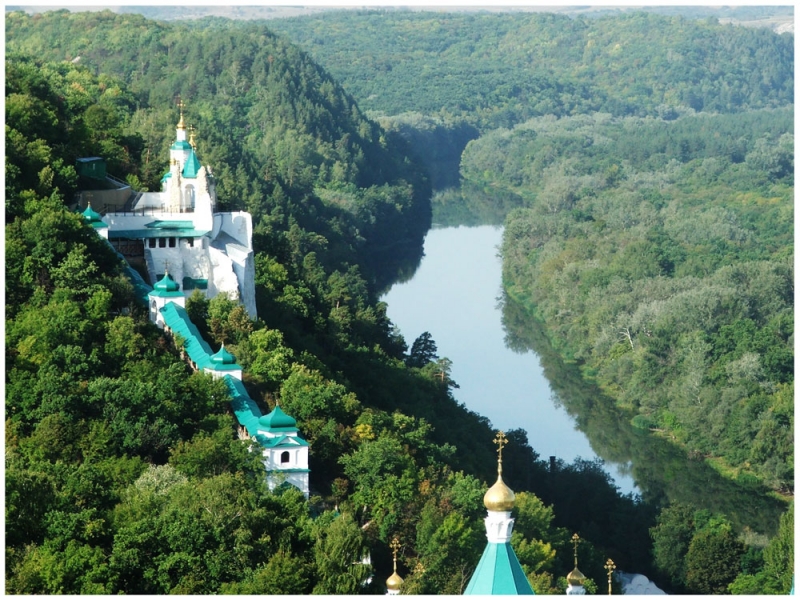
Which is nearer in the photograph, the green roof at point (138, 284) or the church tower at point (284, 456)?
the church tower at point (284, 456)

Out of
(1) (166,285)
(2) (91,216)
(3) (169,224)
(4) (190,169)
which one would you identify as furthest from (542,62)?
(1) (166,285)

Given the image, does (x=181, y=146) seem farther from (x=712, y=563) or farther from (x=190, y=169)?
(x=712, y=563)

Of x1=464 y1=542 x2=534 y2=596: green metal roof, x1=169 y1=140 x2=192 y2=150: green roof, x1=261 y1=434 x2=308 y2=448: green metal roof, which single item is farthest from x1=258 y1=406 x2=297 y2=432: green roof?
x1=464 y1=542 x2=534 y2=596: green metal roof

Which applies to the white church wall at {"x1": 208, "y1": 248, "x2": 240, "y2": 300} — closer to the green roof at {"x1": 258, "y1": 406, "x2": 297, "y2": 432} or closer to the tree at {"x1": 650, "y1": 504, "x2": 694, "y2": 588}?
the green roof at {"x1": 258, "y1": 406, "x2": 297, "y2": 432}

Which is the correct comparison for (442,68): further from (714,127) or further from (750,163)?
(750,163)

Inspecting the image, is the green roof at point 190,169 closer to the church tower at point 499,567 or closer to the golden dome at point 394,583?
the golden dome at point 394,583

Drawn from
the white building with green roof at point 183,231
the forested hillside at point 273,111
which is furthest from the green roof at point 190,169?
the forested hillside at point 273,111

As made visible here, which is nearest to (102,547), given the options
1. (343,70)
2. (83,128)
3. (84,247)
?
(84,247)
